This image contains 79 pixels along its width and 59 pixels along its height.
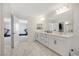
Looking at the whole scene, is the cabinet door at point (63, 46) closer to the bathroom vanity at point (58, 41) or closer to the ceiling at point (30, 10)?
the bathroom vanity at point (58, 41)

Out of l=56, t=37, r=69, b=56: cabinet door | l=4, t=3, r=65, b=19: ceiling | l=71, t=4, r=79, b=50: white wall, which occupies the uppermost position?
l=4, t=3, r=65, b=19: ceiling

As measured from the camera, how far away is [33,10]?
9.88 ft

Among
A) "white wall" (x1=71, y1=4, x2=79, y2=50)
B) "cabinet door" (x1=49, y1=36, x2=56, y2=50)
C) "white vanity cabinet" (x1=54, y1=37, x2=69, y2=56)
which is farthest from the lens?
"cabinet door" (x1=49, y1=36, x2=56, y2=50)

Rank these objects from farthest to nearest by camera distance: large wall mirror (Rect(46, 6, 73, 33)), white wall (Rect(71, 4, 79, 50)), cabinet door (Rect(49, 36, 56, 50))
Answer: cabinet door (Rect(49, 36, 56, 50)), large wall mirror (Rect(46, 6, 73, 33)), white wall (Rect(71, 4, 79, 50))

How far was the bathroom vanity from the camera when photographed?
9.18ft

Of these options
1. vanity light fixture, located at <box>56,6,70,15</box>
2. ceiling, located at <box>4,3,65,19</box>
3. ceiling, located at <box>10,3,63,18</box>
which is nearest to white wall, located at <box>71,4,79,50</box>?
vanity light fixture, located at <box>56,6,70,15</box>

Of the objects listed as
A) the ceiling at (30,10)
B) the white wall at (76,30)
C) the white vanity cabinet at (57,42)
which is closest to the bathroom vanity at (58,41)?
the white vanity cabinet at (57,42)

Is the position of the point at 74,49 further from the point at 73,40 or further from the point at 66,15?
the point at 66,15

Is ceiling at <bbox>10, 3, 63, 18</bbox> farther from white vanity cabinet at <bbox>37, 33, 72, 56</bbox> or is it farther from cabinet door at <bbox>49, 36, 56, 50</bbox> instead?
cabinet door at <bbox>49, 36, 56, 50</bbox>

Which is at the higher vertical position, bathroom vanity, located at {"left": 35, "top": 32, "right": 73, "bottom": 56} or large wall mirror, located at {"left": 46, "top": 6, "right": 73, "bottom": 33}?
large wall mirror, located at {"left": 46, "top": 6, "right": 73, "bottom": 33}

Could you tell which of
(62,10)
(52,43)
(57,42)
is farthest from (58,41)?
(62,10)

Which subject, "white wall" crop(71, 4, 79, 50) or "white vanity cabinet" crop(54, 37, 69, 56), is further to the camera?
"white vanity cabinet" crop(54, 37, 69, 56)

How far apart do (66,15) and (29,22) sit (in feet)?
3.88

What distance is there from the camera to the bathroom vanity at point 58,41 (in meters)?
2.80
